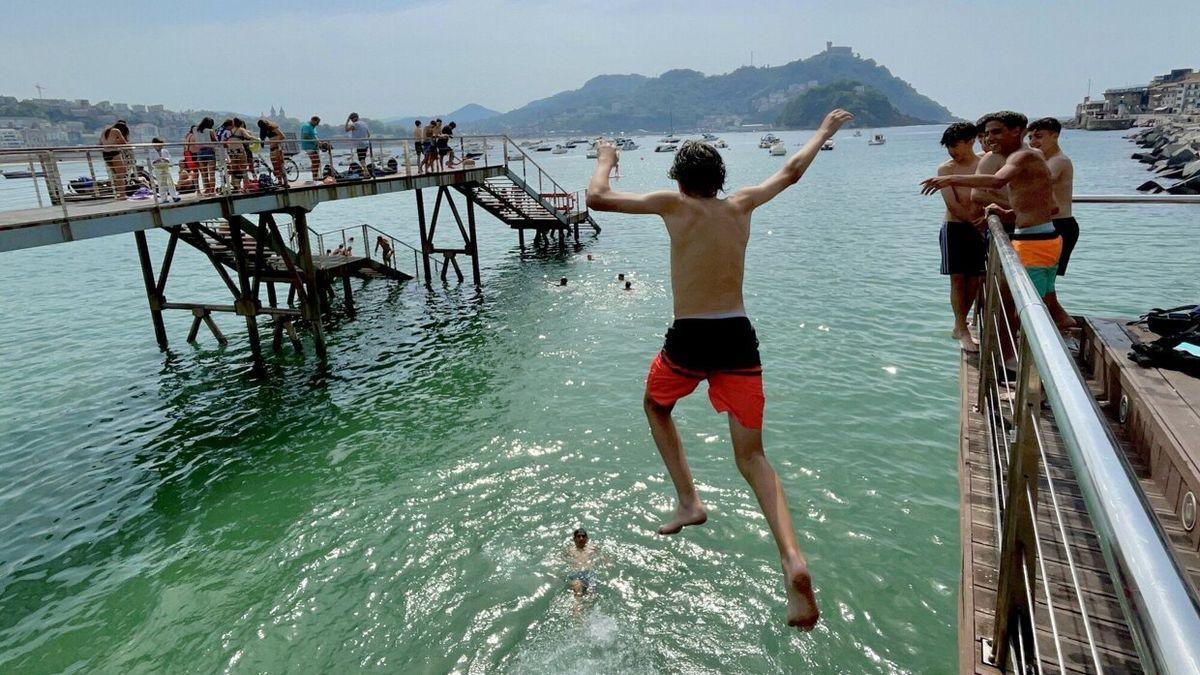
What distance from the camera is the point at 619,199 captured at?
4035mm

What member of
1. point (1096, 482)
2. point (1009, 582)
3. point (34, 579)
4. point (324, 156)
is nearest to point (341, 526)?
point (34, 579)

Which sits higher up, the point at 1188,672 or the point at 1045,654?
the point at 1188,672

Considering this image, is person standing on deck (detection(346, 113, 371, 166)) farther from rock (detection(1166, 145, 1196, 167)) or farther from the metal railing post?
rock (detection(1166, 145, 1196, 167))

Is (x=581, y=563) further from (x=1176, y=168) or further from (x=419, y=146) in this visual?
(x=1176, y=168)

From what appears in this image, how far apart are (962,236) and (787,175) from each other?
4.74 meters

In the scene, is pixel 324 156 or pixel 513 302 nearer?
pixel 324 156

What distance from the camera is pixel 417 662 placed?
23.3ft

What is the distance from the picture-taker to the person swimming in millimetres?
7902

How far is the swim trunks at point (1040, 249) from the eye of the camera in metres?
6.76

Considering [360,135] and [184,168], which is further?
Result: [360,135]

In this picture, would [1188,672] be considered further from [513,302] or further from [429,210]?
[429,210]

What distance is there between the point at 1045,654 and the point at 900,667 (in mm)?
3674

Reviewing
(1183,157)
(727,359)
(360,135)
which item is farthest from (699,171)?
(1183,157)

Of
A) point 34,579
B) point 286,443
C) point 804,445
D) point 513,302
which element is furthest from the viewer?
point 513,302
